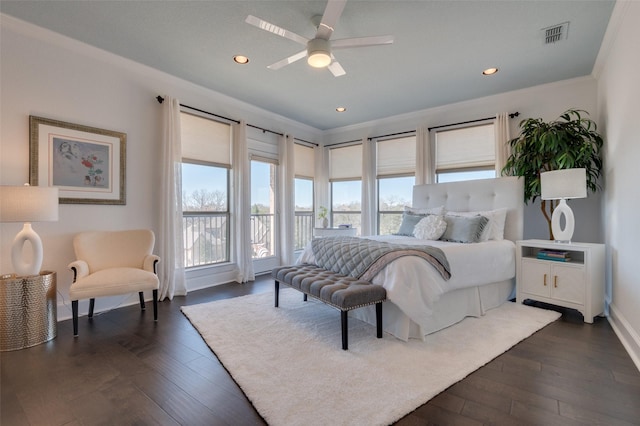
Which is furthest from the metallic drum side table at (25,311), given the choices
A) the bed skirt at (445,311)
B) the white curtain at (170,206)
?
the bed skirt at (445,311)

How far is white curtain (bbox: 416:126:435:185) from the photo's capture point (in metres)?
5.14

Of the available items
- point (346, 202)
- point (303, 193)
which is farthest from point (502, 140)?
point (303, 193)

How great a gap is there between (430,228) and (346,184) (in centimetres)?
275

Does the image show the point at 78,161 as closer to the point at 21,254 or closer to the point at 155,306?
the point at 21,254

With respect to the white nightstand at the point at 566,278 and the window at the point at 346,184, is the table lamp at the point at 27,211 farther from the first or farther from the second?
the white nightstand at the point at 566,278

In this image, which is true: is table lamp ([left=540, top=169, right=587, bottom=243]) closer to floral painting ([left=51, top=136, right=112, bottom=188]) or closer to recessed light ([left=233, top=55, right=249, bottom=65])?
recessed light ([left=233, top=55, right=249, bottom=65])

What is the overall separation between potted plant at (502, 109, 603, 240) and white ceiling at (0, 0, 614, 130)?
70 centimetres

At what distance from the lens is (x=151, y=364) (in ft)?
7.38

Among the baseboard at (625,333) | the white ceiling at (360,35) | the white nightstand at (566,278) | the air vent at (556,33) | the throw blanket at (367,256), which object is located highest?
the white ceiling at (360,35)

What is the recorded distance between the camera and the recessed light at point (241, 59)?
3.48 meters

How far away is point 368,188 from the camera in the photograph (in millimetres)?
5863

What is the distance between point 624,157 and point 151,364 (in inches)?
170

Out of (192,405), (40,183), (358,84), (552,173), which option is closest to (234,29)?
(358,84)

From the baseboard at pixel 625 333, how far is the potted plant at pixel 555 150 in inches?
45.6
